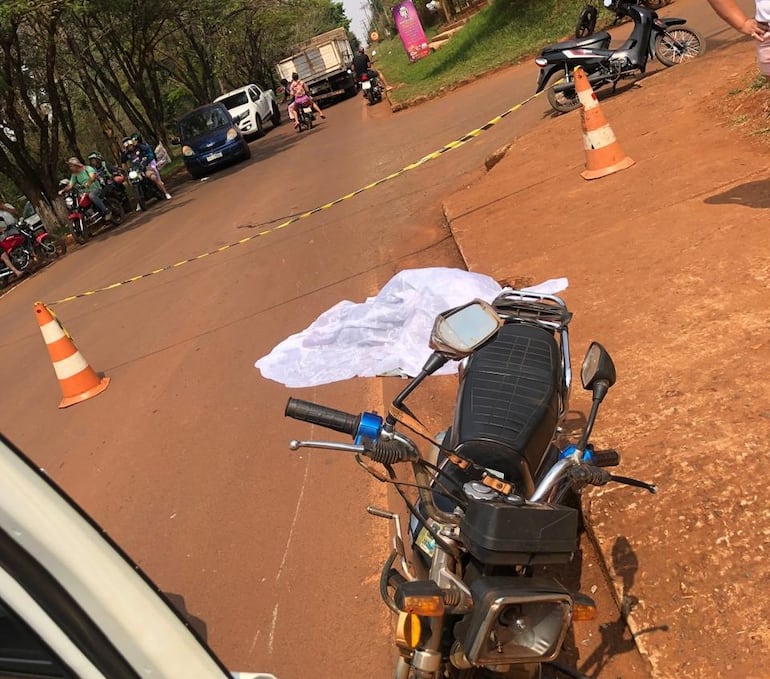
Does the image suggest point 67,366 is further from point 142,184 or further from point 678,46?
point 142,184

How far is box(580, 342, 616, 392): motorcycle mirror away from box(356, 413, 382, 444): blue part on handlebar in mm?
723

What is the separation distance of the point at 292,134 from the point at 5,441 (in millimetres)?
25077

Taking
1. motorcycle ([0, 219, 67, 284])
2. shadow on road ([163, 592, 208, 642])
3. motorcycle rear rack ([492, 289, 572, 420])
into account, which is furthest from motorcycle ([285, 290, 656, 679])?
motorcycle ([0, 219, 67, 284])

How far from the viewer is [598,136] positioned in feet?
23.9

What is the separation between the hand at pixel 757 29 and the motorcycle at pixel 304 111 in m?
21.1

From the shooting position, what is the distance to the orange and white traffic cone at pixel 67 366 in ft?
21.7

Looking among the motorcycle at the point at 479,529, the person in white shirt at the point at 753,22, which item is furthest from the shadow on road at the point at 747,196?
the motorcycle at the point at 479,529

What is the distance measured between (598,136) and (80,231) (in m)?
12.8

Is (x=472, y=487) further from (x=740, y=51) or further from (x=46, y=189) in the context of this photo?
(x=46, y=189)

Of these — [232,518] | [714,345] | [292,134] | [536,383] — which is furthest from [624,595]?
[292,134]

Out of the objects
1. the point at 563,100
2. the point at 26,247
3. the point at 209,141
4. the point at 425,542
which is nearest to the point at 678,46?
the point at 563,100

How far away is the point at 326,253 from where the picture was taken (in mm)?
8758

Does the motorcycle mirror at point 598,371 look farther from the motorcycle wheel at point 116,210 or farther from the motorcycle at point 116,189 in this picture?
the motorcycle at point 116,189

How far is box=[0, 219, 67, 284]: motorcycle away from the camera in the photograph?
15203 millimetres
